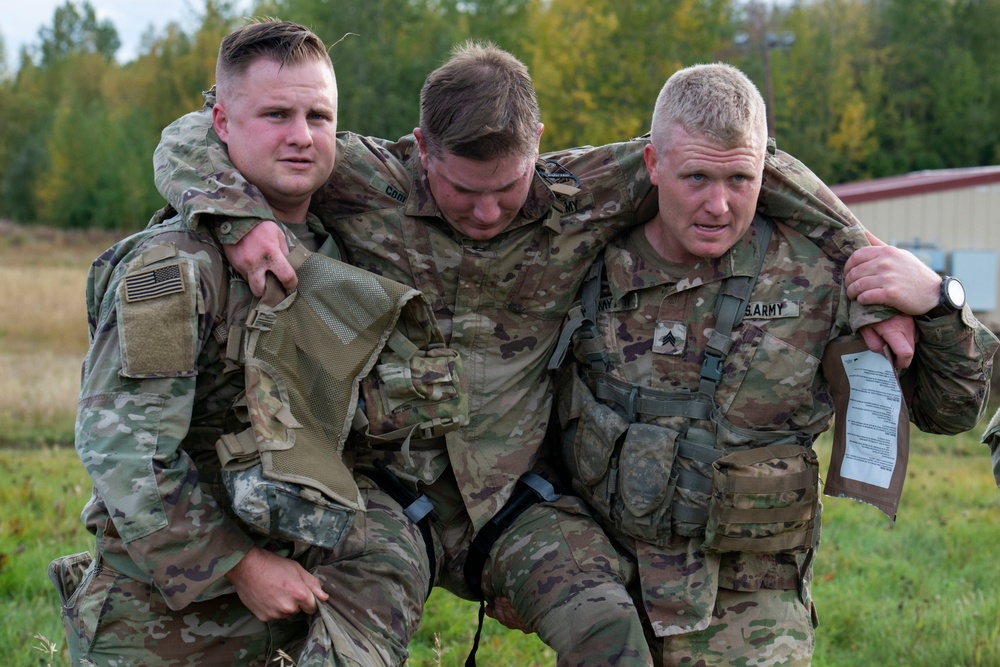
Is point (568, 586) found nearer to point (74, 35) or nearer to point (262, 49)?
point (262, 49)

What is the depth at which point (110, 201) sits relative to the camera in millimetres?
52406

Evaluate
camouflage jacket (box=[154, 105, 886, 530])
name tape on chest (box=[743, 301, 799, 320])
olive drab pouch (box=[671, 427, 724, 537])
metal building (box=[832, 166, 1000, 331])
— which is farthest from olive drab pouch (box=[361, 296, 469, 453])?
metal building (box=[832, 166, 1000, 331])

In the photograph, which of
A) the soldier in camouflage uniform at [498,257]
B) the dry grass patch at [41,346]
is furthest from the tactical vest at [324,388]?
A: the dry grass patch at [41,346]

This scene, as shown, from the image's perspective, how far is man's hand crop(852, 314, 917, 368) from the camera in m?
3.59

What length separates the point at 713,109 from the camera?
369cm

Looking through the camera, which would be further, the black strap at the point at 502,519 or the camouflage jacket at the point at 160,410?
the black strap at the point at 502,519

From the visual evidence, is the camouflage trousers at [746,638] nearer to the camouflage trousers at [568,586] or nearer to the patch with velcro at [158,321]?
the camouflage trousers at [568,586]

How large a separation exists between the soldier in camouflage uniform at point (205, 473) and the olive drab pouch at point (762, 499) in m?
1.12

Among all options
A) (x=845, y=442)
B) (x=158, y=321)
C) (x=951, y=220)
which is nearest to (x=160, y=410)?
(x=158, y=321)

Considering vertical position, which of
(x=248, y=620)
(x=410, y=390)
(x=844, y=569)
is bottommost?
(x=844, y=569)

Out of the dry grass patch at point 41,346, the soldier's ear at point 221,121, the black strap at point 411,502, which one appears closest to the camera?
the soldier's ear at point 221,121

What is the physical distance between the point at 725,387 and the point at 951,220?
69.8 ft

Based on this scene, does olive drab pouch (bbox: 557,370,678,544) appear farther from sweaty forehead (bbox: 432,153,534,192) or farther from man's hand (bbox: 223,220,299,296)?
man's hand (bbox: 223,220,299,296)

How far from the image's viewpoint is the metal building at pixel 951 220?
22.5m
